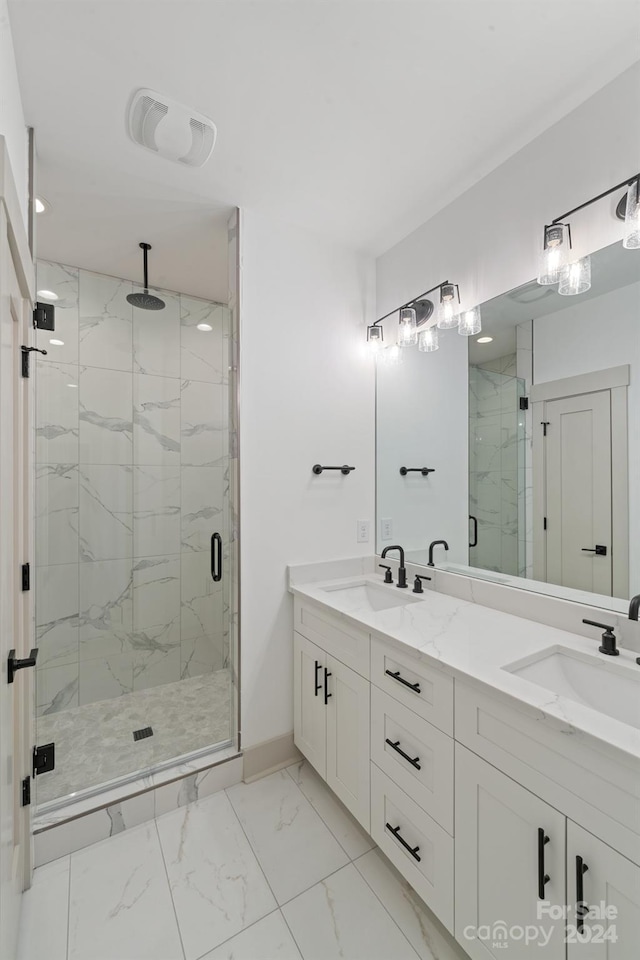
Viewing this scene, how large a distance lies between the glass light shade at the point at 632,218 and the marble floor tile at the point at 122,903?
2491mm

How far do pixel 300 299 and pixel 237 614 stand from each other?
159 centimetres

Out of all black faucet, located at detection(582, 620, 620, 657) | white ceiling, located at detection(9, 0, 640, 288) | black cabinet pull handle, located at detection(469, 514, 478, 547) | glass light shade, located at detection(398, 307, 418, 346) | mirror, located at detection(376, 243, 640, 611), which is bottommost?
black faucet, located at detection(582, 620, 620, 657)

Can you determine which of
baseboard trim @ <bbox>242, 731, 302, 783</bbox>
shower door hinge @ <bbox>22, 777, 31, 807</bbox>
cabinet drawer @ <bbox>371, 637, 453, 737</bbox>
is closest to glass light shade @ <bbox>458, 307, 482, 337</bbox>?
cabinet drawer @ <bbox>371, 637, 453, 737</bbox>

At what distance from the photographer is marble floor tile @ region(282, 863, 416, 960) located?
3.86ft

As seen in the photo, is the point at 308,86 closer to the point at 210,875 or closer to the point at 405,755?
the point at 405,755

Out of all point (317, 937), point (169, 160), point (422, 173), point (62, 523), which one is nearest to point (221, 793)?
point (317, 937)

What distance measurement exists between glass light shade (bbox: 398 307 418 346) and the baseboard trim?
2.06m

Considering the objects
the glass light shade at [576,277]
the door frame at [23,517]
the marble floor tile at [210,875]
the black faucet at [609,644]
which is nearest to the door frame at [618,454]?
the black faucet at [609,644]

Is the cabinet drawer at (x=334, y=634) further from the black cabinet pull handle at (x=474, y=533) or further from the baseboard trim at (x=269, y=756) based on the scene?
the black cabinet pull handle at (x=474, y=533)

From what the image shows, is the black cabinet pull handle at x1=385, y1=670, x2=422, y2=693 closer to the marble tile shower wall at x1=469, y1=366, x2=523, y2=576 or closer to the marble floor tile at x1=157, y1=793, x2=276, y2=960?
the marble tile shower wall at x1=469, y1=366, x2=523, y2=576

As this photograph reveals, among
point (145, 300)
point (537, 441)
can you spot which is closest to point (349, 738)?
point (537, 441)

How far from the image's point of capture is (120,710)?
2377 mm

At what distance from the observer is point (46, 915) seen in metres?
1.29

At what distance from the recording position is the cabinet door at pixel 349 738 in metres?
1.47
